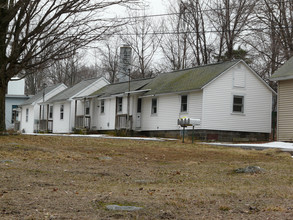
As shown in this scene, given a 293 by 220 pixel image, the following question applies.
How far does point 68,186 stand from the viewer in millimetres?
8742

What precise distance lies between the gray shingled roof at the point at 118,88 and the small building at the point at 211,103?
1091 millimetres

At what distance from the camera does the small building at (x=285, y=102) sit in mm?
24766

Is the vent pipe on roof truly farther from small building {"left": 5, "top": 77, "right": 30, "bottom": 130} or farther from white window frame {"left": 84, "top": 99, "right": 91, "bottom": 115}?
small building {"left": 5, "top": 77, "right": 30, "bottom": 130}

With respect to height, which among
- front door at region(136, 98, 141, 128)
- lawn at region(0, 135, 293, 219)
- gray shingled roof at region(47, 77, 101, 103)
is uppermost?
gray shingled roof at region(47, 77, 101, 103)

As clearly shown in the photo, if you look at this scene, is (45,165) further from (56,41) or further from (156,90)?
(156,90)

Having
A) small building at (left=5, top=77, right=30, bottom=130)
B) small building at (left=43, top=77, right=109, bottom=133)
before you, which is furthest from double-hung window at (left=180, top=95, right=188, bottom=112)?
small building at (left=5, top=77, right=30, bottom=130)

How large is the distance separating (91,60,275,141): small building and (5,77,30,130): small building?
20580 millimetres

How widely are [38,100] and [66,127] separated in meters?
6.73

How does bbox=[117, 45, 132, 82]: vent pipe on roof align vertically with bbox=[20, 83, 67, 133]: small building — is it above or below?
above

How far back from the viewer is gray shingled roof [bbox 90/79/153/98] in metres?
34.4

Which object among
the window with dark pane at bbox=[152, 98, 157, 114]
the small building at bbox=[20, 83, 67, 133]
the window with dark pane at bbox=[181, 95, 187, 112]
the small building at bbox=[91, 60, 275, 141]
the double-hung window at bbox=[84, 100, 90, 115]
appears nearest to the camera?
the small building at bbox=[91, 60, 275, 141]

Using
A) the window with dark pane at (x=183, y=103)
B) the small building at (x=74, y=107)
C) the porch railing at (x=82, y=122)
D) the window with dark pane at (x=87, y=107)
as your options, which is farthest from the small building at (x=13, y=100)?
the window with dark pane at (x=183, y=103)

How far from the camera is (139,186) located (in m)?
9.02

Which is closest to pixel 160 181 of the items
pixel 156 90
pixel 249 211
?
pixel 249 211
